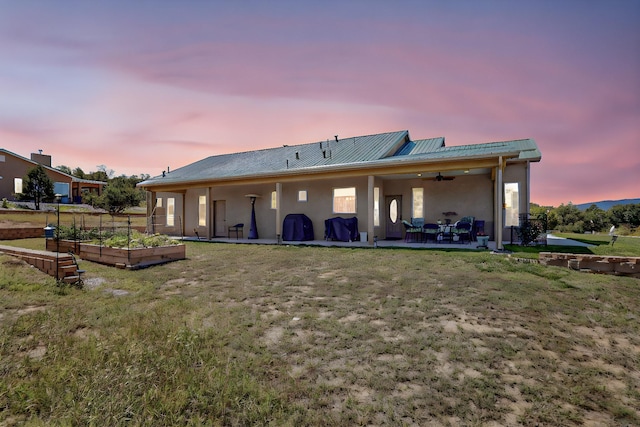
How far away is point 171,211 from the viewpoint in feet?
58.9

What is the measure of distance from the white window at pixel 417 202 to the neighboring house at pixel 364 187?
4 cm

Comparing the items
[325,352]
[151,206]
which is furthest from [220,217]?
[325,352]

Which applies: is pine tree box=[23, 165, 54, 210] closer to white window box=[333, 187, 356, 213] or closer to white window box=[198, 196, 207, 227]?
white window box=[198, 196, 207, 227]

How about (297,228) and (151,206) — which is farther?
(151,206)

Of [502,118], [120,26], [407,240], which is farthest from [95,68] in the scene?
[502,118]

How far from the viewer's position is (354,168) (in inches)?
459

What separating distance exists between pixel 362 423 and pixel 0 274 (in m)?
7.15

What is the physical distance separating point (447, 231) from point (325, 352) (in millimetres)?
10013

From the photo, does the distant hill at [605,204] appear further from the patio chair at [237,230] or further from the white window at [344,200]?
the patio chair at [237,230]

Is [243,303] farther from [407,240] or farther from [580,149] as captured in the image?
[580,149]

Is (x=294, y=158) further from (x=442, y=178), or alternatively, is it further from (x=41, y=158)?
(x=41, y=158)

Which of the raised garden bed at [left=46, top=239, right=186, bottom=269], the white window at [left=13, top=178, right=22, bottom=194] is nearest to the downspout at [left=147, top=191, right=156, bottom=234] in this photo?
the raised garden bed at [left=46, top=239, right=186, bottom=269]

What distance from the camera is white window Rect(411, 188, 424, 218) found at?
13.3 meters

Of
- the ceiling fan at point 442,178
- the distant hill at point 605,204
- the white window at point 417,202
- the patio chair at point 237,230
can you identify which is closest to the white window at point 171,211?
the patio chair at point 237,230
